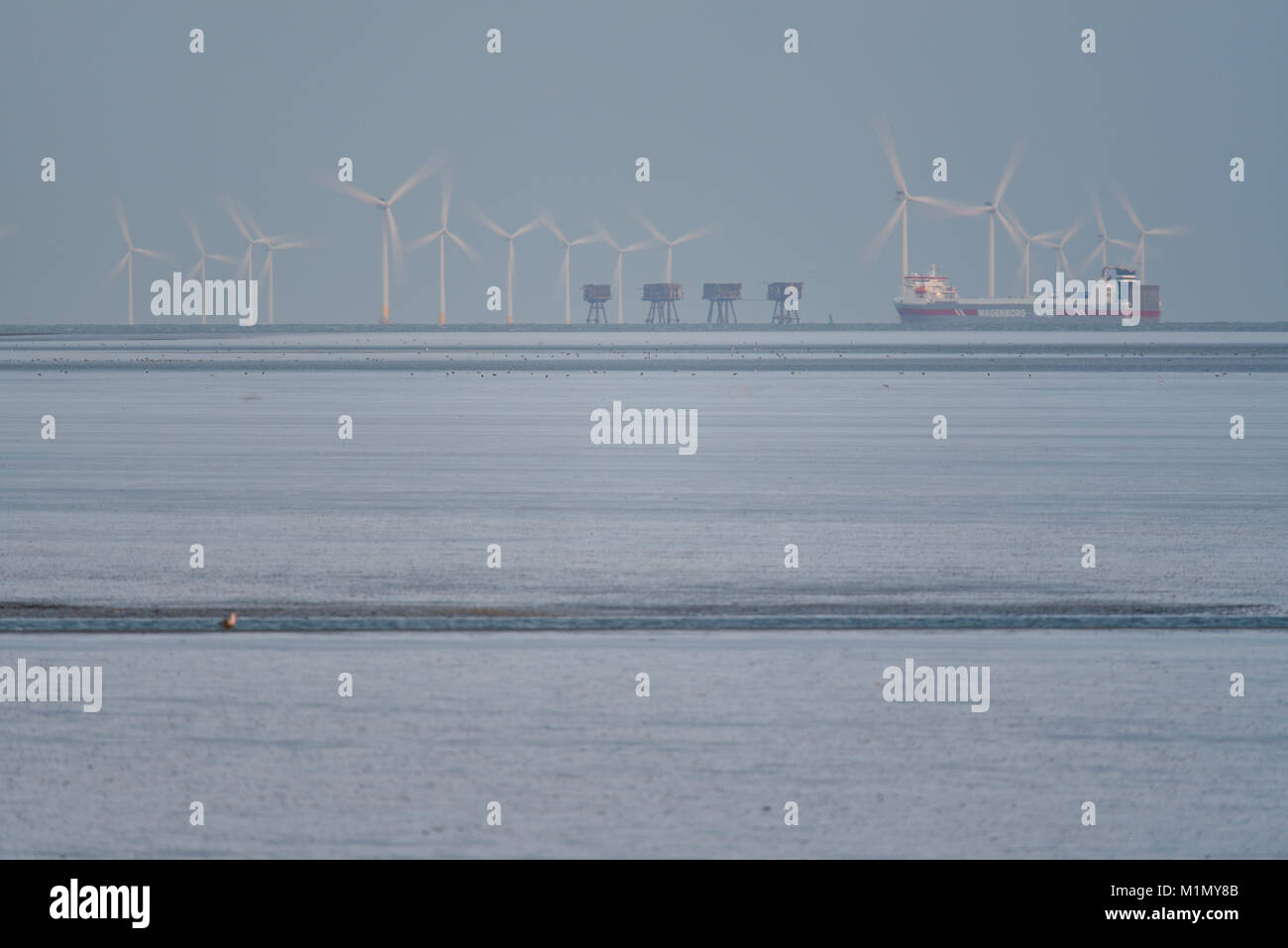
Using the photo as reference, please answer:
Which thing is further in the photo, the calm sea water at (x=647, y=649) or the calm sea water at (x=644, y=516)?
the calm sea water at (x=644, y=516)

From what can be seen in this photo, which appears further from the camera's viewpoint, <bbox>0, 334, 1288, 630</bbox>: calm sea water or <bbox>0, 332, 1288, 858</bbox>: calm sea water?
<bbox>0, 334, 1288, 630</bbox>: calm sea water

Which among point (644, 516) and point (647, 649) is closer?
point (647, 649)

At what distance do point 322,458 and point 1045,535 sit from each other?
16435 millimetres

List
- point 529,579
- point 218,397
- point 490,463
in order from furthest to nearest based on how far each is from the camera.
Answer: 1. point 218,397
2. point 490,463
3. point 529,579

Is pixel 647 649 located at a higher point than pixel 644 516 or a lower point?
lower

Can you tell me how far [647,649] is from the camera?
13758 millimetres

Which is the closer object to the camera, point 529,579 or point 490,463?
point 529,579

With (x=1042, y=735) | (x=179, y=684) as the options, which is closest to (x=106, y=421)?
(x=179, y=684)

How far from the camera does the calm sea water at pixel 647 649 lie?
9.13m

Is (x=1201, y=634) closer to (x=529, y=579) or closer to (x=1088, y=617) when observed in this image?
(x=1088, y=617)

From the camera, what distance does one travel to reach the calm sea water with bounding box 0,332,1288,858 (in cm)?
913
